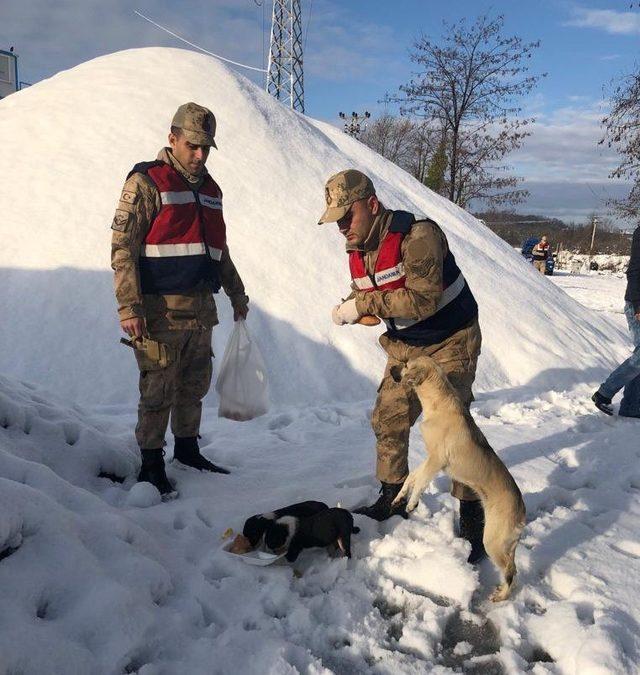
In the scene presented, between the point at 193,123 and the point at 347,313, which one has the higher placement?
the point at 193,123

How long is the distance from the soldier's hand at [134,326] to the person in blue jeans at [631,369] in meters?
4.56

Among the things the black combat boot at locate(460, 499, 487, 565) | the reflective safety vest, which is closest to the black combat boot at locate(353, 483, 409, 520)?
the black combat boot at locate(460, 499, 487, 565)

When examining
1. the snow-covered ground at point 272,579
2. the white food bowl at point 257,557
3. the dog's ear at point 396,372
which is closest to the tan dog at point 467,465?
the dog's ear at point 396,372

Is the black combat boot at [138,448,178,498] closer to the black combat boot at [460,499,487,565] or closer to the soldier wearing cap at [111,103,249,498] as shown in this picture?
the soldier wearing cap at [111,103,249,498]

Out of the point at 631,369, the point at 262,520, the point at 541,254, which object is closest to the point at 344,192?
the point at 262,520

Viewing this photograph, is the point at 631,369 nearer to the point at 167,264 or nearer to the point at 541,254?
the point at 167,264

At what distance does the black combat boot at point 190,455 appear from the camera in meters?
3.74

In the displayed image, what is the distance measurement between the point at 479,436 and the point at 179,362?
1942mm

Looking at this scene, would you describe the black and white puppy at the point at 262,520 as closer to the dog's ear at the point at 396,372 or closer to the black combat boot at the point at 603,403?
the dog's ear at the point at 396,372

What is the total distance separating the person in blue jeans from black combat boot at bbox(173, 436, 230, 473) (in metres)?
4.02

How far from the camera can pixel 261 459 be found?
418cm

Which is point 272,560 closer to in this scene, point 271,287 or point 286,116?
point 271,287

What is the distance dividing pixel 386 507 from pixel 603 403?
341cm

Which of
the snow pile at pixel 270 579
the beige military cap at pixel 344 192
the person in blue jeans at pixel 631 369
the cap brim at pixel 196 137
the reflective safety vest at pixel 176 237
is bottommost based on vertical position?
the snow pile at pixel 270 579
